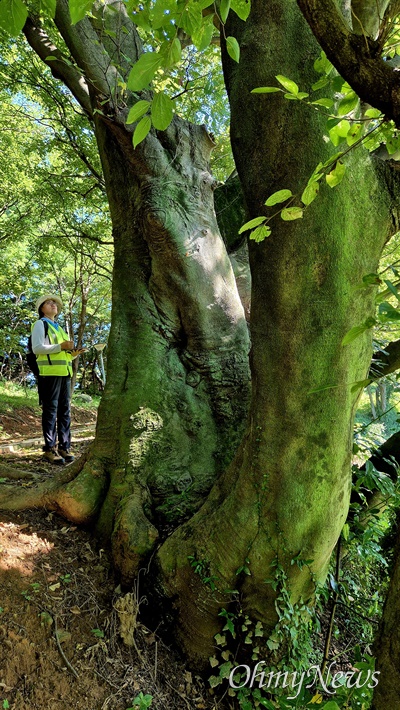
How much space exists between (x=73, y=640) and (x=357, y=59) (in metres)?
2.79

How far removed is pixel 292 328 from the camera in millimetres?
2023

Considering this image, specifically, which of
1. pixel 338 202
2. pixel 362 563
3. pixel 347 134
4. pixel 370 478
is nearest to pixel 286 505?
pixel 370 478

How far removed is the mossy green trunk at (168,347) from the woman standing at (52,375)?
130cm

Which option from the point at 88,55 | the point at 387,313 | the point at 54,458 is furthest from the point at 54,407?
the point at 387,313

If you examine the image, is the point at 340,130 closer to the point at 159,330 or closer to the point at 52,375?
the point at 159,330

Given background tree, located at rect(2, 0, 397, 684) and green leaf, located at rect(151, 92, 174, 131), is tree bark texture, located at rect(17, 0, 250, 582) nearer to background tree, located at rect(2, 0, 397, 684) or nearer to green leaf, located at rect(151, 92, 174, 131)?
background tree, located at rect(2, 0, 397, 684)

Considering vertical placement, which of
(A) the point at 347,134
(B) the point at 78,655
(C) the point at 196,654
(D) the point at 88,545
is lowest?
(C) the point at 196,654

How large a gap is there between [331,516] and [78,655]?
1.52 m

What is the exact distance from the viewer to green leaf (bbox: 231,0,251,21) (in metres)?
1.11

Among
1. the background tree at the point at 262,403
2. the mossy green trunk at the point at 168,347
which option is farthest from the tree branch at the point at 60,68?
the background tree at the point at 262,403

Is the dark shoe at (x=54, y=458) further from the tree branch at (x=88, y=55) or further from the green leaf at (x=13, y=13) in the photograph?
the green leaf at (x=13, y=13)

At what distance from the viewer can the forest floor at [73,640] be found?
6.56 feet

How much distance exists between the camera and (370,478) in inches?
92.7

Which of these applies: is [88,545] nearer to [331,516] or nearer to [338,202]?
[331,516]
